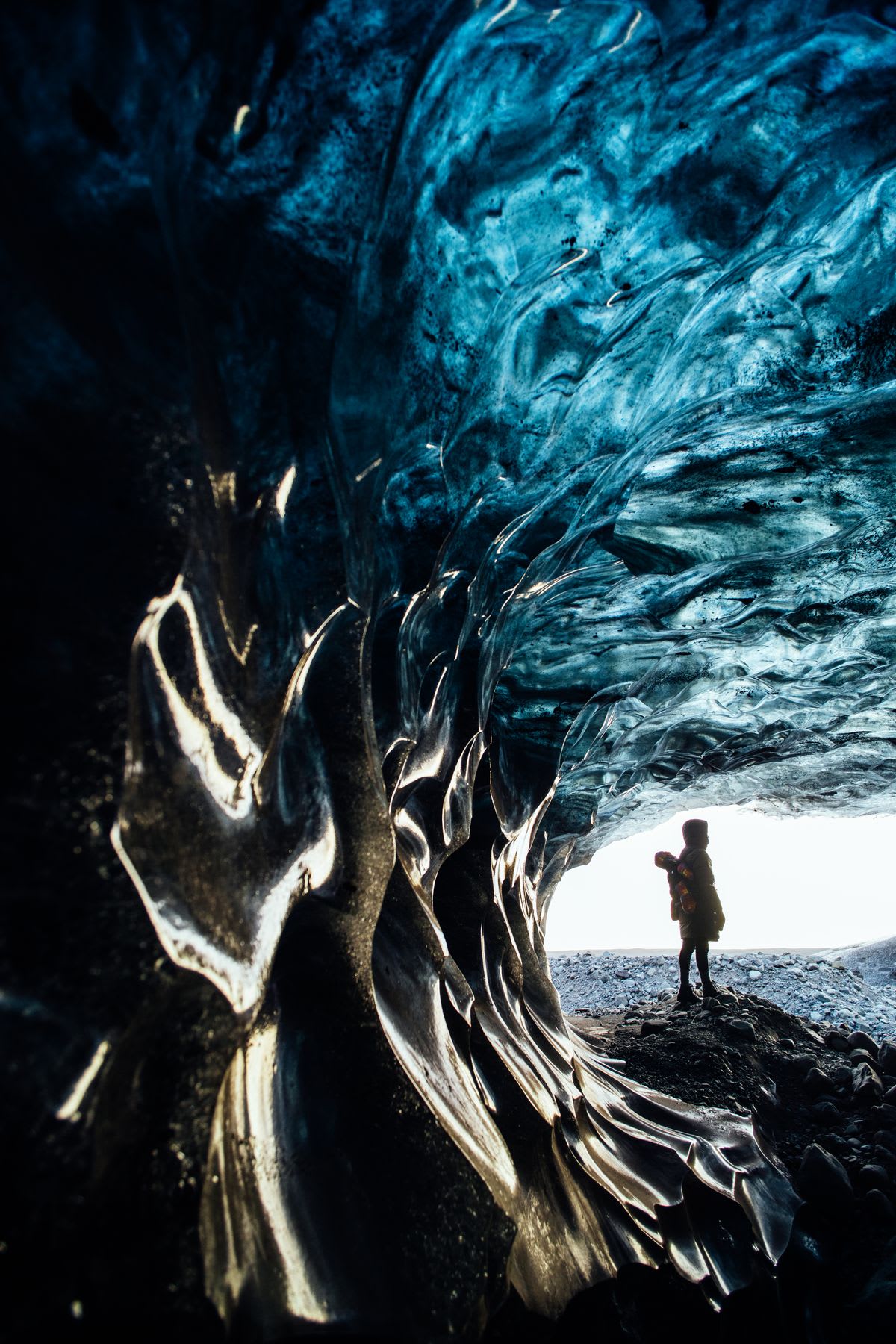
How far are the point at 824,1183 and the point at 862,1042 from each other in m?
2.64

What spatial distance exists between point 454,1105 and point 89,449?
1.76m

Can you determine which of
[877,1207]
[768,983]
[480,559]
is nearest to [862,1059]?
[877,1207]

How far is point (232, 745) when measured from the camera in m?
1.31

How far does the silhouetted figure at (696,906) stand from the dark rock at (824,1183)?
2.86 metres

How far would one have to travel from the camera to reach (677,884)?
6.06 metres

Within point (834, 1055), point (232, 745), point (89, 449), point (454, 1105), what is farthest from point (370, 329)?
point (834, 1055)

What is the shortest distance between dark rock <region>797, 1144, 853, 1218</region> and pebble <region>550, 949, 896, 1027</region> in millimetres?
1977

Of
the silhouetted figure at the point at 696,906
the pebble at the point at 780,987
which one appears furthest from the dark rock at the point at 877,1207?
the silhouetted figure at the point at 696,906

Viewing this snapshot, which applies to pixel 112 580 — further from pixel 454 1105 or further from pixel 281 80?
pixel 454 1105

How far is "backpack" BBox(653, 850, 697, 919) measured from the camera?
588 cm

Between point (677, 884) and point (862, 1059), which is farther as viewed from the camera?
point (677, 884)

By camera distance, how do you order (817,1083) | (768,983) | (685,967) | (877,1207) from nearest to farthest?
(877,1207) < (817,1083) < (685,967) < (768,983)

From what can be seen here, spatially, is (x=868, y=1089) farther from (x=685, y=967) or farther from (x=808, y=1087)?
(x=685, y=967)

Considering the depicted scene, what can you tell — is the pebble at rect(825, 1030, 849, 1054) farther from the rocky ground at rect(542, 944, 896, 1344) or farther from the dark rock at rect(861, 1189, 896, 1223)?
the dark rock at rect(861, 1189, 896, 1223)
